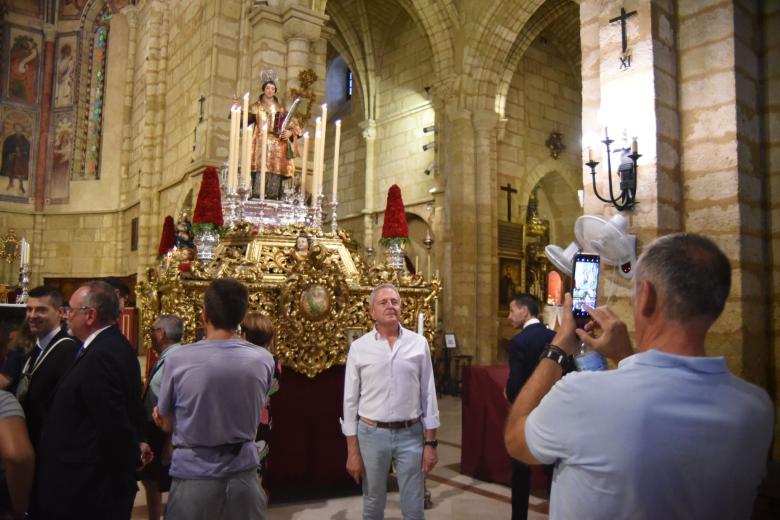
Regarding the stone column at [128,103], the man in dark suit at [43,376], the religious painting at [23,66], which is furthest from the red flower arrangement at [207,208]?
the religious painting at [23,66]

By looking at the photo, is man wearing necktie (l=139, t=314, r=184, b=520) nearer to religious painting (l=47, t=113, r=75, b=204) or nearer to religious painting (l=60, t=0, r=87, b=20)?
religious painting (l=47, t=113, r=75, b=204)

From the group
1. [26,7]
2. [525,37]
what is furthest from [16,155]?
[525,37]

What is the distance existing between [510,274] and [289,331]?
10178 millimetres

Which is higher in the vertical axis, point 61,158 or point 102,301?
point 61,158

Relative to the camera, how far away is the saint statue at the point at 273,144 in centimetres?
662

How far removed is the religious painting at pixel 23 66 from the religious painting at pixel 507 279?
48.0ft

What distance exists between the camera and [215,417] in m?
2.29

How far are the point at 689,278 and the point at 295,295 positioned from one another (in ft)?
12.1

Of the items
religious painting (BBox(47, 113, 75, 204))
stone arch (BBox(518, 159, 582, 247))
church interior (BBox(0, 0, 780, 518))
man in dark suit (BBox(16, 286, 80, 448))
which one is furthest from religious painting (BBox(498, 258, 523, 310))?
religious painting (BBox(47, 113, 75, 204))

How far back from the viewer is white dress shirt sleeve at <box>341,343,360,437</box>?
10.6ft

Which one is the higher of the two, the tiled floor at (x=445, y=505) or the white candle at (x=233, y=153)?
the white candle at (x=233, y=153)

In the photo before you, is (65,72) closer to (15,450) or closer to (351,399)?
(351,399)

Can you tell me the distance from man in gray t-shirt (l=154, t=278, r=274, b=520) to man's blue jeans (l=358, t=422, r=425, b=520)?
2.62 feet

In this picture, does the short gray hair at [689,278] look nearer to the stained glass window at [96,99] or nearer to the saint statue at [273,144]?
the saint statue at [273,144]
